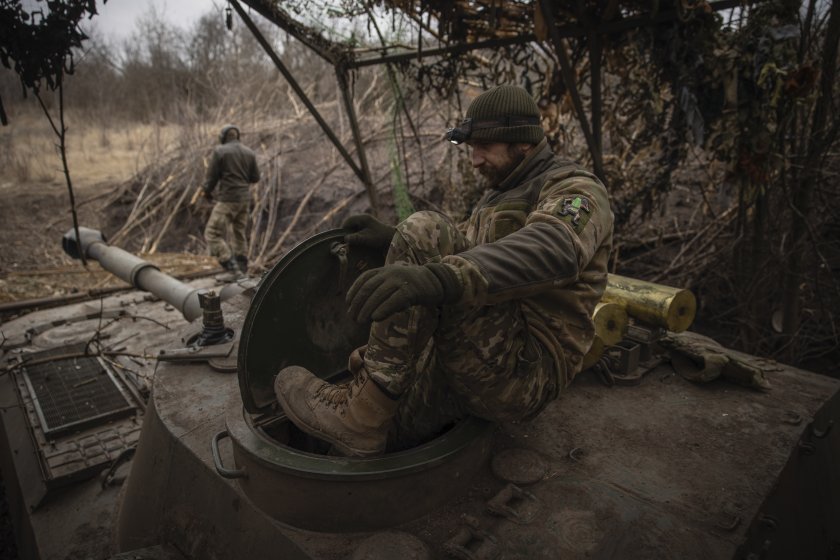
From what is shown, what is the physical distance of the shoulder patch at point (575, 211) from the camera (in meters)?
1.82

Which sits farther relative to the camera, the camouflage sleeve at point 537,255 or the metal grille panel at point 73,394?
the metal grille panel at point 73,394

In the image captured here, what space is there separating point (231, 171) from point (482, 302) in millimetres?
7132

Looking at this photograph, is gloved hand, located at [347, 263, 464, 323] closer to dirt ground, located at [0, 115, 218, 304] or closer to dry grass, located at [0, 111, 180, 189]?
dirt ground, located at [0, 115, 218, 304]

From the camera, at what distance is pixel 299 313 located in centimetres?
222

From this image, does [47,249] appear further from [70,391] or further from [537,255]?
[537,255]

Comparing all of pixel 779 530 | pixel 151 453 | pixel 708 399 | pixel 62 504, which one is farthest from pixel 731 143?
pixel 62 504

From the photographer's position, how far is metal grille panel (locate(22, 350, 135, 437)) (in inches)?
124

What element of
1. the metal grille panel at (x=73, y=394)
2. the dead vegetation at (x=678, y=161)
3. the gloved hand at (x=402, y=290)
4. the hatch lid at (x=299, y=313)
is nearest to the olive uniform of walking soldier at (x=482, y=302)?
the gloved hand at (x=402, y=290)

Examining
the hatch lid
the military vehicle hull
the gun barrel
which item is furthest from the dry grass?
the hatch lid

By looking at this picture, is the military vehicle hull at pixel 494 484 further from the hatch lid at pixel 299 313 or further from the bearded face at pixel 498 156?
the bearded face at pixel 498 156

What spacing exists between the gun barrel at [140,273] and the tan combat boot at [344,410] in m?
1.95

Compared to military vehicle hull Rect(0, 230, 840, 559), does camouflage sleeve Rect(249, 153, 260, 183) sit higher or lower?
higher

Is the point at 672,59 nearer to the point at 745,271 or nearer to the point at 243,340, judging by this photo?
the point at 745,271

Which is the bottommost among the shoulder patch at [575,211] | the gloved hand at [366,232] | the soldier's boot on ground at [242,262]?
the soldier's boot on ground at [242,262]
